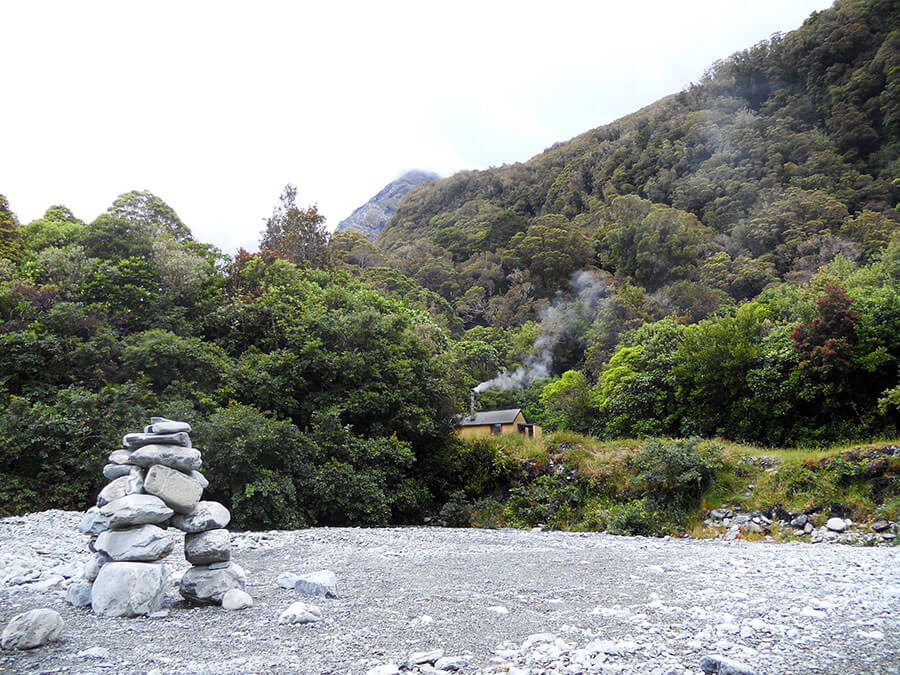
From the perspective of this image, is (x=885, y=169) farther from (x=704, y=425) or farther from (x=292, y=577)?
(x=292, y=577)

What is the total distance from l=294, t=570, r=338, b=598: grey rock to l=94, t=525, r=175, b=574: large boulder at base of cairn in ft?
4.46

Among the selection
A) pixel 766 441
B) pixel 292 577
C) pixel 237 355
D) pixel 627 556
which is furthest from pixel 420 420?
pixel 766 441

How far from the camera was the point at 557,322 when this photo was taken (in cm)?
4338

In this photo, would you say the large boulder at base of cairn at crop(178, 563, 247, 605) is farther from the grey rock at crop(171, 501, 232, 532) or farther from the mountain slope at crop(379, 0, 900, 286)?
the mountain slope at crop(379, 0, 900, 286)

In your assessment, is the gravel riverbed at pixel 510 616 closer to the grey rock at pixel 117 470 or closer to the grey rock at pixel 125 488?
the grey rock at pixel 125 488

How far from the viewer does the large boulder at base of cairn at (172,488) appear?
5.23 metres

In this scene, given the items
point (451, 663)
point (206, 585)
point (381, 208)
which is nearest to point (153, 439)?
point (206, 585)

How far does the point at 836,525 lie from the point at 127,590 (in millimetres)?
12065

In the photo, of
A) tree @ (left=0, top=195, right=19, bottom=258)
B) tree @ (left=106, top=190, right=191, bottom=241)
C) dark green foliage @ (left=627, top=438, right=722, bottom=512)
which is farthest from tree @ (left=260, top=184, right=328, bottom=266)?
dark green foliage @ (left=627, top=438, right=722, bottom=512)

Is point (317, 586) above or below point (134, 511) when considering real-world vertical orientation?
below

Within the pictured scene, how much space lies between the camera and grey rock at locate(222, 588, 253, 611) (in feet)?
15.9

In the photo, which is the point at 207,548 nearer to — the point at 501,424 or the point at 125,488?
the point at 125,488

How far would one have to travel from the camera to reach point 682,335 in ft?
81.5

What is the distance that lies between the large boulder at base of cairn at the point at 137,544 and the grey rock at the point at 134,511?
9cm
